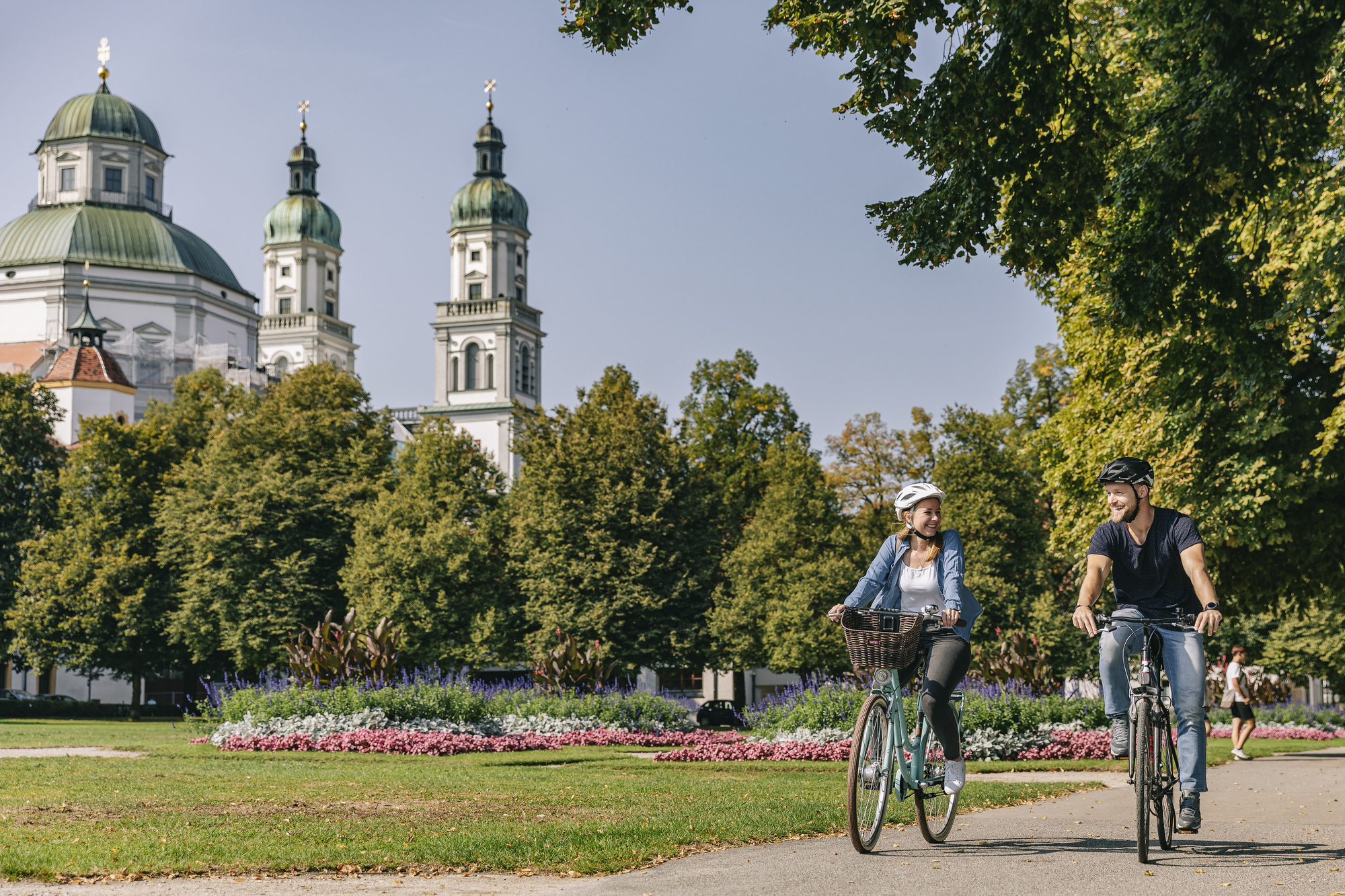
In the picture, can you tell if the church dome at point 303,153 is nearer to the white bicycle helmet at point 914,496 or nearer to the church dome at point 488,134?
the church dome at point 488,134

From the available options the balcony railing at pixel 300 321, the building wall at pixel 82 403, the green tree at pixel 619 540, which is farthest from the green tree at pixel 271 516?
the balcony railing at pixel 300 321

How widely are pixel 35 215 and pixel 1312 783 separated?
9173 centimetres

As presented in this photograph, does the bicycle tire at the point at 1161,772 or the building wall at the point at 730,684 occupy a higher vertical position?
the bicycle tire at the point at 1161,772

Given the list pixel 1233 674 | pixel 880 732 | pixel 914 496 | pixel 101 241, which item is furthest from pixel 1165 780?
pixel 101 241

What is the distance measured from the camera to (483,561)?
43.2 metres

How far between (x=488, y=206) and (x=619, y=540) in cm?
7642

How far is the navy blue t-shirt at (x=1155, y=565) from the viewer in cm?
744

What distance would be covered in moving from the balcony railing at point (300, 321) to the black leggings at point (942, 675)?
113 metres

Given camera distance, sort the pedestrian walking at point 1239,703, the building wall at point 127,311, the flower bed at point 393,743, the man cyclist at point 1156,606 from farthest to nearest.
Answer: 1. the building wall at point 127,311
2. the pedestrian walking at point 1239,703
3. the flower bed at point 393,743
4. the man cyclist at point 1156,606

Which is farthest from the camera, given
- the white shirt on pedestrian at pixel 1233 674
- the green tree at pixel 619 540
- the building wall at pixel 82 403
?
the building wall at pixel 82 403

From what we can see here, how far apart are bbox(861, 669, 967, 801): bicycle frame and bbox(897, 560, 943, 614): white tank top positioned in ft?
1.33

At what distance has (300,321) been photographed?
11656cm

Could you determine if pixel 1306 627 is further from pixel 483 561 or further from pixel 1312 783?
pixel 1312 783

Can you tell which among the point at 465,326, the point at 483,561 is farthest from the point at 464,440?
the point at 465,326
